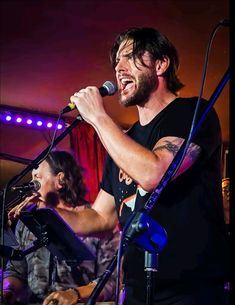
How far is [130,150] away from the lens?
1.65 meters

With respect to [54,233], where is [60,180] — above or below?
above

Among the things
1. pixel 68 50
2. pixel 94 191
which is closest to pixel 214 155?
pixel 68 50

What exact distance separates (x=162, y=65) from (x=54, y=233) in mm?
853

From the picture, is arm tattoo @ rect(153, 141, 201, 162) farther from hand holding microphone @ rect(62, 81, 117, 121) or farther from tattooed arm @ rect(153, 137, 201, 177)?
hand holding microphone @ rect(62, 81, 117, 121)

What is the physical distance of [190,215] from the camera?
1697 millimetres

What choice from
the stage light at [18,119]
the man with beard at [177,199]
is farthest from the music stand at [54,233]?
the stage light at [18,119]

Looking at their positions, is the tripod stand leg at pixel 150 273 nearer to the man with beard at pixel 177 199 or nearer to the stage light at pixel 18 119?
the man with beard at pixel 177 199

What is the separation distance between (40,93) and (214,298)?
15.7 ft

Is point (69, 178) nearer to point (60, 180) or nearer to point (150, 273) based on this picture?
point (60, 180)

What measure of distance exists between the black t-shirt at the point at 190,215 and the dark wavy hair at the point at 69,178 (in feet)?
6.15

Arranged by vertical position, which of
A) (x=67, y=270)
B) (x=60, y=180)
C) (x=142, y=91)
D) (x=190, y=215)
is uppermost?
(x=60, y=180)

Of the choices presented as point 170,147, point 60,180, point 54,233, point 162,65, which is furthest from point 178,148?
point 60,180

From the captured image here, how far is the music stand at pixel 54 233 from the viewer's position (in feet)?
6.78

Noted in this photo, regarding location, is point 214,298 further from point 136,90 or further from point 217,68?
point 217,68
